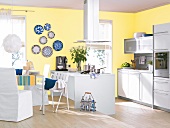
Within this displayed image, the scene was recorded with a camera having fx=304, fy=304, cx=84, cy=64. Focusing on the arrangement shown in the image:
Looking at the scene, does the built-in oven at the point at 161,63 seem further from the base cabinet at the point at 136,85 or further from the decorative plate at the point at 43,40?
the decorative plate at the point at 43,40

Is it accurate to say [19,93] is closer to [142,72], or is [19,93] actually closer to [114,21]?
[142,72]

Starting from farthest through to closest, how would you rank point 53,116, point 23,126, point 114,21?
point 114,21 < point 53,116 < point 23,126

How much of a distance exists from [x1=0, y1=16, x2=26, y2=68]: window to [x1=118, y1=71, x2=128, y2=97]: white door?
2975 millimetres

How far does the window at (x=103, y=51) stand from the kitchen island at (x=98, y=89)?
2902mm

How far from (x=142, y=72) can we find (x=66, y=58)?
2288 millimetres

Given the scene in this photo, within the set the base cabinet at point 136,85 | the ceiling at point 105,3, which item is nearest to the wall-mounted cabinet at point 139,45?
the base cabinet at point 136,85

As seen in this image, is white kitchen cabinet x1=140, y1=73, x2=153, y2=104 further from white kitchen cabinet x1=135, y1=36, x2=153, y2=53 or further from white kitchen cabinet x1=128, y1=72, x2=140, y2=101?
white kitchen cabinet x1=135, y1=36, x2=153, y2=53

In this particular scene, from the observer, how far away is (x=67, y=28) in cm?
914

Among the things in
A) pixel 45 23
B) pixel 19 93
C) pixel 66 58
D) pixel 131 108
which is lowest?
pixel 131 108

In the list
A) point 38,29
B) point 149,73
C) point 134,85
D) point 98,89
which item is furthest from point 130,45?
point 98,89

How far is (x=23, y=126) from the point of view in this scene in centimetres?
523

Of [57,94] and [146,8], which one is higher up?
[146,8]

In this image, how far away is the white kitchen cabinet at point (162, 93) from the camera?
723cm

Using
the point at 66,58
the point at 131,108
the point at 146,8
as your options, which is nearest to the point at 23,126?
the point at 131,108
